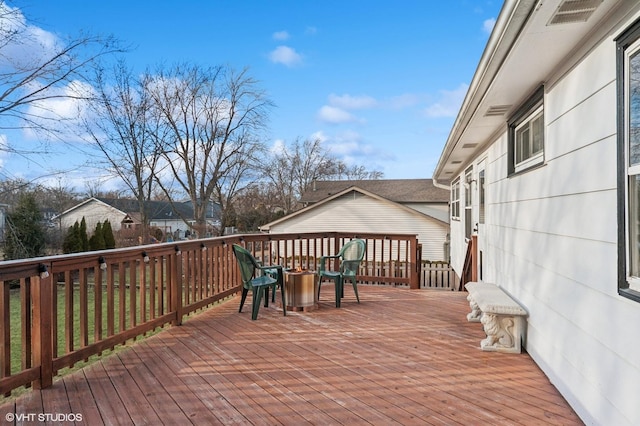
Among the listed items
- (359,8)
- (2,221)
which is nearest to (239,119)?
(359,8)

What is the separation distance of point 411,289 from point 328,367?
11.8ft

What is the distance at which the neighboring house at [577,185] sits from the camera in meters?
1.75

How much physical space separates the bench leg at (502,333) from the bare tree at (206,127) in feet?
58.7

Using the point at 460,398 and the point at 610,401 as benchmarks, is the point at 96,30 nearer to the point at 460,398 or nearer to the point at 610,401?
the point at 460,398

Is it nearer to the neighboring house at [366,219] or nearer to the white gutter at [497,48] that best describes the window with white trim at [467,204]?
the white gutter at [497,48]

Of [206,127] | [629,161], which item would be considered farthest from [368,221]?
[629,161]

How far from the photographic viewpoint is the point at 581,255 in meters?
2.26

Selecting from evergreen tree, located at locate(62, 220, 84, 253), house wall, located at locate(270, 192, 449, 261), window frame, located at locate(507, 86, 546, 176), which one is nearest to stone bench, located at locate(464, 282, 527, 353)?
window frame, located at locate(507, 86, 546, 176)

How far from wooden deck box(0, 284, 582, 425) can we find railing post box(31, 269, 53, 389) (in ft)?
0.37

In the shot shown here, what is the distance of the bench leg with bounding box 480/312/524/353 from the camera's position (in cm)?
333

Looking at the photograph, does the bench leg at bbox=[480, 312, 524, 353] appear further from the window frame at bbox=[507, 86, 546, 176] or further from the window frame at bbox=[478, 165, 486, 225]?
the window frame at bbox=[478, 165, 486, 225]

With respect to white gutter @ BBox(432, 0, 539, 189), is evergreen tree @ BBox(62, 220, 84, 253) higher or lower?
lower

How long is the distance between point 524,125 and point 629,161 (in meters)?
2.09

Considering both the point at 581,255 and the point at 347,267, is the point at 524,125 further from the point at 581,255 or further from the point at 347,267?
the point at 347,267
